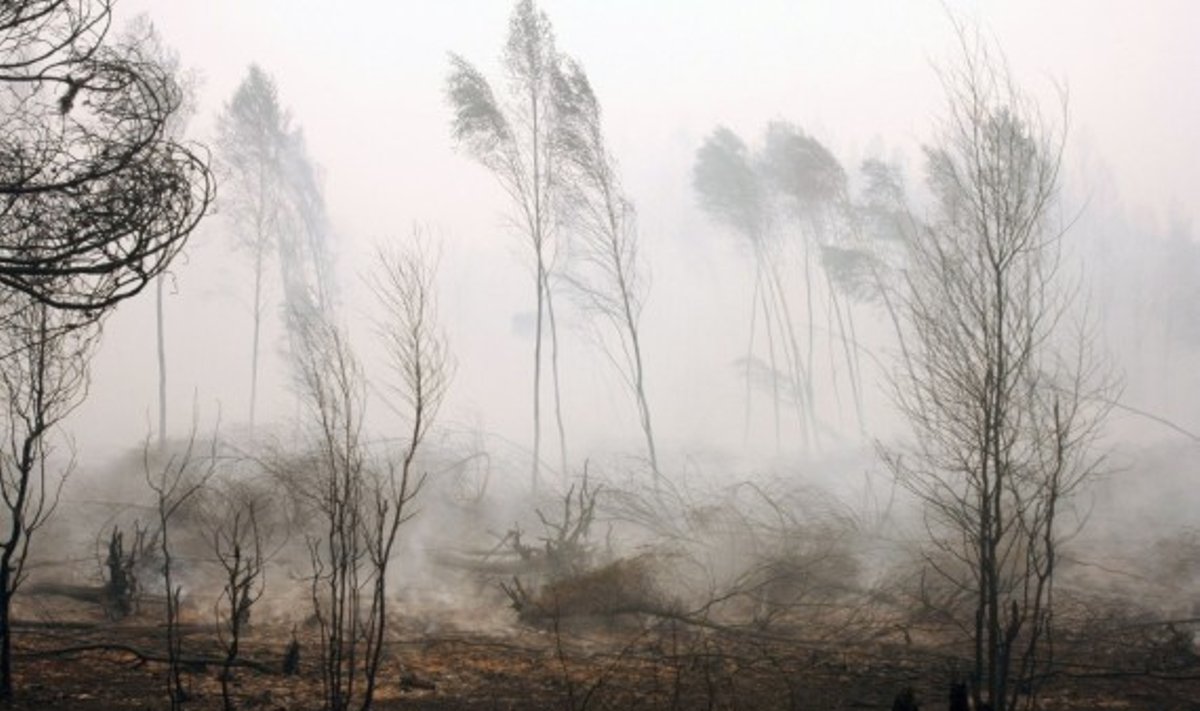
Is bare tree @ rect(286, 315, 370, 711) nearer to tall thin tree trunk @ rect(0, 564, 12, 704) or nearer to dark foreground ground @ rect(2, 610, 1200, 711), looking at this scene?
dark foreground ground @ rect(2, 610, 1200, 711)

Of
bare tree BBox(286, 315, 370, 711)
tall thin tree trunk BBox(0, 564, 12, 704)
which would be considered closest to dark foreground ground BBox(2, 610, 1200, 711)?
tall thin tree trunk BBox(0, 564, 12, 704)

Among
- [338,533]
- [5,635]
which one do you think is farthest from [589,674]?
[5,635]

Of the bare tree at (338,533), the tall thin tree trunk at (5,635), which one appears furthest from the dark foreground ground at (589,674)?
the bare tree at (338,533)

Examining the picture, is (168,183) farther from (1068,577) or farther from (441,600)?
(1068,577)

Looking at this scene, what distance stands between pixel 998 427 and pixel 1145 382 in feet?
164

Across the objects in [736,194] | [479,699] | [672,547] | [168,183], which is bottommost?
[479,699]

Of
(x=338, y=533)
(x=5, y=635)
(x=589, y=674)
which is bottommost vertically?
(x=589, y=674)

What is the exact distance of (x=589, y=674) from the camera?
357 inches

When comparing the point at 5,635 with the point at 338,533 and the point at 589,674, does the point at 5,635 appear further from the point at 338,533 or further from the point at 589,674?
the point at 589,674

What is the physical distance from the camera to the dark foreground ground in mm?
7520

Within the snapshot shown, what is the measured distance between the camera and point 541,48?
1895cm

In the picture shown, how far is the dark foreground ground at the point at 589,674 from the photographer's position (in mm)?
7520

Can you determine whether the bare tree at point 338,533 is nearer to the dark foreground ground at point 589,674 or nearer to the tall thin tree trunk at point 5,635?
the dark foreground ground at point 589,674

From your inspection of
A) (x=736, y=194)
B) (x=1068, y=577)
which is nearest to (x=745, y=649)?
(x=1068, y=577)
